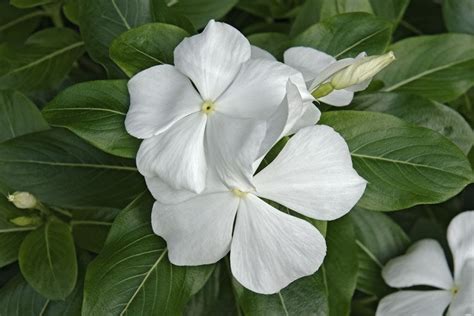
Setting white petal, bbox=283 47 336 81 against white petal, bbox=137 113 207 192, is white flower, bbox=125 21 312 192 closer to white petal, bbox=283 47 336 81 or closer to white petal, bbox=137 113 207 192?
white petal, bbox=137 113 207 192

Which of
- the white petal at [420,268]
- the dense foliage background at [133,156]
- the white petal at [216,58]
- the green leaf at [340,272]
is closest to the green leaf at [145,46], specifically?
the dense foliage background at [133,156]

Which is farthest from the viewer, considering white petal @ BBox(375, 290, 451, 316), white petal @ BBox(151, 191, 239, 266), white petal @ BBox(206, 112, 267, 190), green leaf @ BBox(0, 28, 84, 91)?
green leaf @ BBox(0, 28, 84, 91)

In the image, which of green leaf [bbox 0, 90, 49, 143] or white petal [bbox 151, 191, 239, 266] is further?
green leaf [bbox 0, 90, 49, 143]

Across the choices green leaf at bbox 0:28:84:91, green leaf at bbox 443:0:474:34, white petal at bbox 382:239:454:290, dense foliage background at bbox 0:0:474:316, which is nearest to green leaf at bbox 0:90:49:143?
dense foliage background at bbox 0:0:474:316

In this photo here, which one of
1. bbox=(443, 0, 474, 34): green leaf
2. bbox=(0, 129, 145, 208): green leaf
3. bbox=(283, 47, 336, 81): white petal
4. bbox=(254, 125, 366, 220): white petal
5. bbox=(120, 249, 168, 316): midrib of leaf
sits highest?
bbox=(283, 47, 336, 81): white petal

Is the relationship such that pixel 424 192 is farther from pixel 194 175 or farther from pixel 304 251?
pixel 194 175

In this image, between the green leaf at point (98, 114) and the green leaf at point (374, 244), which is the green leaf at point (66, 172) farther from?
the green leaf at point (374, 244)

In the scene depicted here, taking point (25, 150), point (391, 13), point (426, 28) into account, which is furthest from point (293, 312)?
point (426, 28)
